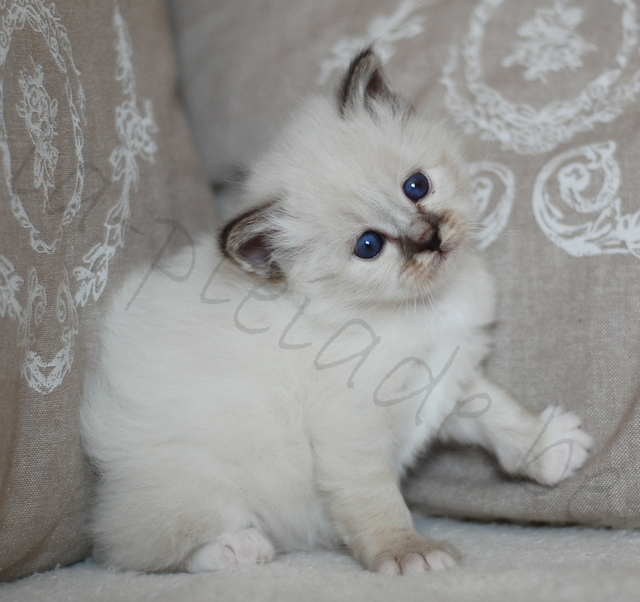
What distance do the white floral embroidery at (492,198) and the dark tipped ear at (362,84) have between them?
0.91 feet

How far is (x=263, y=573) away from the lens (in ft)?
Answer: 3.70

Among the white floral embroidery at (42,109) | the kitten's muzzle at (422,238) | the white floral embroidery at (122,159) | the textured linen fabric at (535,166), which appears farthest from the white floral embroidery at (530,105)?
the white floral embroidery at (42,109)

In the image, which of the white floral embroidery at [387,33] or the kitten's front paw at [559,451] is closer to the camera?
the kitten's front paw at [559,451]

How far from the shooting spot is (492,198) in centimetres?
146

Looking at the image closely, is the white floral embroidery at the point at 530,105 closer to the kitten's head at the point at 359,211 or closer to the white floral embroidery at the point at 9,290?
the kitten's head at the point at 359,211

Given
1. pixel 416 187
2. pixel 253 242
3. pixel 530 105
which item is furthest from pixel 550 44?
pixel 253 242

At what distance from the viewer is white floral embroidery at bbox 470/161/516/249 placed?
144 centimetres

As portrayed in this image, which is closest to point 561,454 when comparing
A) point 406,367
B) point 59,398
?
point 406,367

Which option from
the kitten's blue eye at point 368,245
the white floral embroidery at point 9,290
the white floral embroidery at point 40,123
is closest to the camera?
the white floral embroidery at point 9,290

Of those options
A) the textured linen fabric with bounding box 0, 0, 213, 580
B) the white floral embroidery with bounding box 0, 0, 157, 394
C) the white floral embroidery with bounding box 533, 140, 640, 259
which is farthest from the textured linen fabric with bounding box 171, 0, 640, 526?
the white floral embroidery with bounding box 0, 0, 157, 394

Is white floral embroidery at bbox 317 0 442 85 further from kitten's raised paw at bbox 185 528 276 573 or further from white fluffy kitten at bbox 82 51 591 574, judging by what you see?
kitten's raised paw at bbox 185 528 276 573

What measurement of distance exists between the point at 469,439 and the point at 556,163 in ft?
2.02

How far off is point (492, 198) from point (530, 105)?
0.23 meters

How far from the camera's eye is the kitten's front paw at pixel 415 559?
3.62 ft
